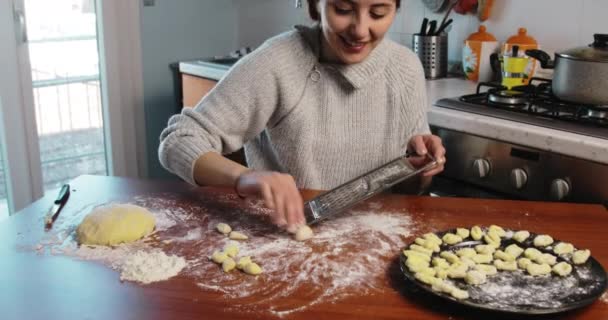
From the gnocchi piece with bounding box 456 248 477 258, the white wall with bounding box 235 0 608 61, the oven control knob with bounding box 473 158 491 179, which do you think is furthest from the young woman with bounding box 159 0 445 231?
the white wall with bounding box 235 0 608 61

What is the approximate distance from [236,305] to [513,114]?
1085 millimetres

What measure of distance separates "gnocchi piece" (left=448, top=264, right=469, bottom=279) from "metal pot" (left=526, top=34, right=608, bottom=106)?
935mm

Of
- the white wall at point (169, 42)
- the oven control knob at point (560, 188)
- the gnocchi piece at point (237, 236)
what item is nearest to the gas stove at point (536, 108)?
the oven control knob at point (560, 188)

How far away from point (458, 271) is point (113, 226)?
0.56 metres

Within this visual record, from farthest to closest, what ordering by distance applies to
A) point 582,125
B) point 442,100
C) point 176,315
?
point 442,100 < point 582,125 < point 176,315

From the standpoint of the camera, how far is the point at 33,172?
8.80 ft

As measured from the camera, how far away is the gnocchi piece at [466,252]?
971 millimetres

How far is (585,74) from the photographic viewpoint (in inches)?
63.9

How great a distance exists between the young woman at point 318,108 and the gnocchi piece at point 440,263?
40 centimetres

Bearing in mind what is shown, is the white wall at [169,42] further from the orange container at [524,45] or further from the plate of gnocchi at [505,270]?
the plate of gnocchi at [505,270]

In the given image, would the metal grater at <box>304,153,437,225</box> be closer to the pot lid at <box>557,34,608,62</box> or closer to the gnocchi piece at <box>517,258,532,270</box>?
the gnocchi piece at <box>517,258,532,270</box>

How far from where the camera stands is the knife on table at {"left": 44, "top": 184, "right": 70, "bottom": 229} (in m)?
1.11

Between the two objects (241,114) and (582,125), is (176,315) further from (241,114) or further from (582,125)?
(582,125)

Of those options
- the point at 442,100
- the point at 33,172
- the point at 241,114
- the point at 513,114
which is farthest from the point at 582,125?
the point at 33,172
